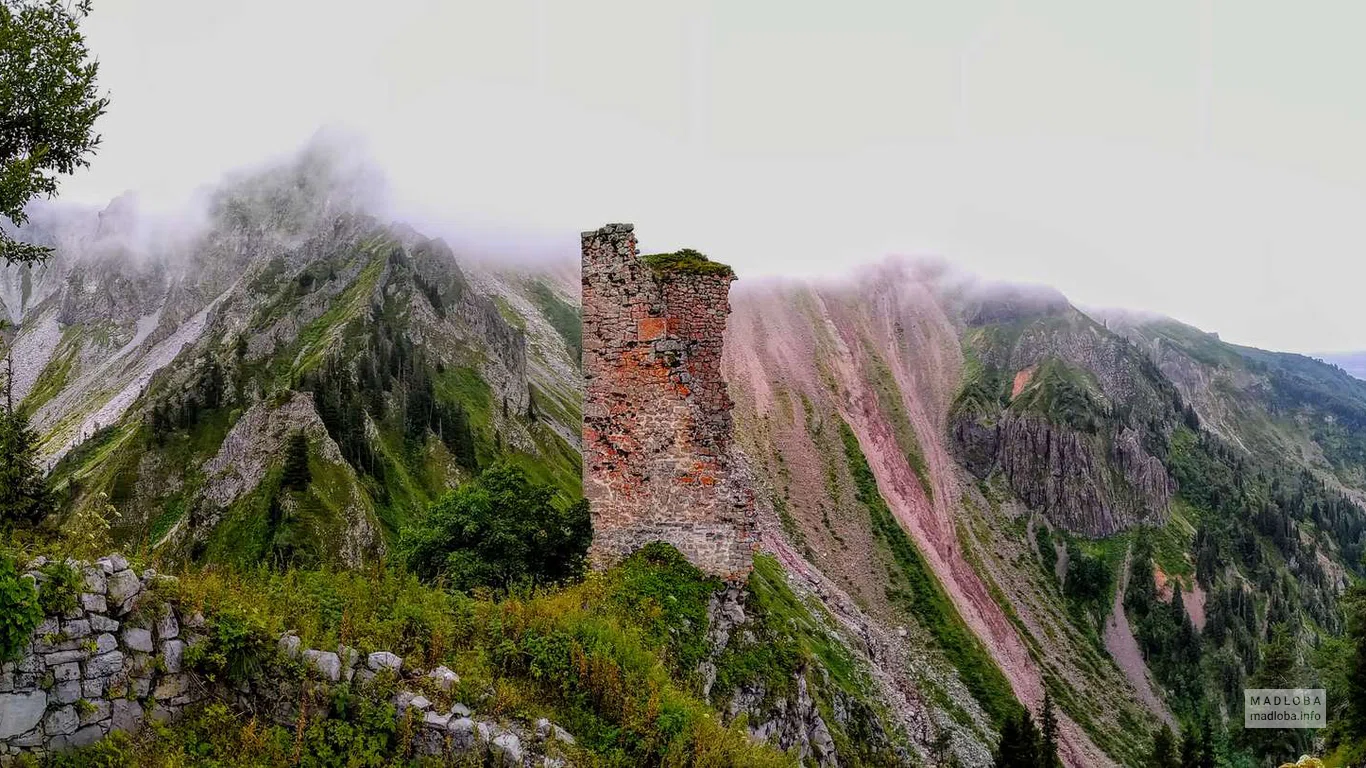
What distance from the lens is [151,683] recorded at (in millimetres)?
8227

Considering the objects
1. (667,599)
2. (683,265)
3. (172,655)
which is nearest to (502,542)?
(667,599)

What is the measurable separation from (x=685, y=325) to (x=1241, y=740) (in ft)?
282

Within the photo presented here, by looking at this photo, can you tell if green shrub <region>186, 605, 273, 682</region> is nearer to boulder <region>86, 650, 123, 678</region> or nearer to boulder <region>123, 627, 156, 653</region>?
boulder <region>123, 627, 156, 653</region>

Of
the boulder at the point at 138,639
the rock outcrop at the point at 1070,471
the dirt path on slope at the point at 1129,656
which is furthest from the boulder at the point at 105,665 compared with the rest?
the rock outcrop at the point at 1070,471

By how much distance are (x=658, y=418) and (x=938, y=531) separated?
10872cm

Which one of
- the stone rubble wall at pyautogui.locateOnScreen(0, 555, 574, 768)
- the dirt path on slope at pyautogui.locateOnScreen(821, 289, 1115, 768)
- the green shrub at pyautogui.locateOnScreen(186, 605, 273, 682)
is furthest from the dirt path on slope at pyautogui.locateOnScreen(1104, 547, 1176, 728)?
the green shrub at pyautogui.locateOnScreen(186, 605, 273, 682)

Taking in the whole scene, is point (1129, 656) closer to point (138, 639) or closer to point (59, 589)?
point (138, 639)

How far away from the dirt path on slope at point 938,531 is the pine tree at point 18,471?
88491 mm

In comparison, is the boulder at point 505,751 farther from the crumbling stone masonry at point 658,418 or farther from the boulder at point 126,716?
the crumbling stone masonry at point 658,418

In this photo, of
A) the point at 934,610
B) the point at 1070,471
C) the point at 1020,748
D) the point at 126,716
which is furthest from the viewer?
the point at 1070,471

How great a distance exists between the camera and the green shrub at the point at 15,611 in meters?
7.19

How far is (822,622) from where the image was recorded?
6241 cm

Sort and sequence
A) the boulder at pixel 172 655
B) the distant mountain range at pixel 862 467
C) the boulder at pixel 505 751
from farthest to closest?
the distant mountain range at pixel 862 467
the boulder at pixel 505 751
the boulder at pixel 172 655

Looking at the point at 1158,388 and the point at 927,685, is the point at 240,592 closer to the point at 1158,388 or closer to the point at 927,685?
the point at 927,685
